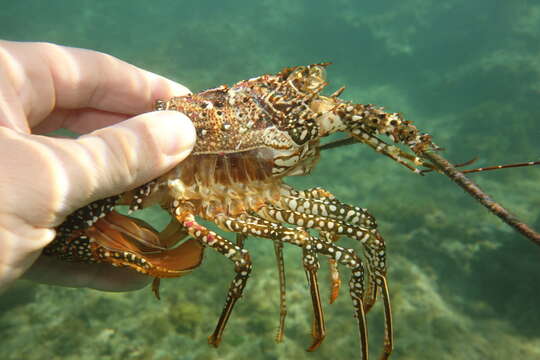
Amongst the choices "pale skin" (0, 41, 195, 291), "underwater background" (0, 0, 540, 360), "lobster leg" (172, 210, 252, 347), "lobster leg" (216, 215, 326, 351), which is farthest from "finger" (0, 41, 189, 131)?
"underwater background" (0, 0, 540, 360)

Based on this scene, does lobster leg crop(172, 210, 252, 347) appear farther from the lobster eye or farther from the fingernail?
the lobster eye

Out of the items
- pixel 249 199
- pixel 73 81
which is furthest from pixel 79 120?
pixel 249 199

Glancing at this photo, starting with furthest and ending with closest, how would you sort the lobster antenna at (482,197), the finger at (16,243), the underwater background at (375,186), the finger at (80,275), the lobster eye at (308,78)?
1. the underwater background at (375,186)
2. the finger at (80,275)
3. the lobster eye at (308,78)
4. the finger at (16,243)
5. the lobster antenna at (482,197)

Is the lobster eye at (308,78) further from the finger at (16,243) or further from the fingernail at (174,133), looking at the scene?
the finger at (16,243)

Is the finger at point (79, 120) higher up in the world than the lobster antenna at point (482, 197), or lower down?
lower down

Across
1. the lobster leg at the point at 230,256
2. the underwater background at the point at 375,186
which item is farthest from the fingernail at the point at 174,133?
the underwater background at the point at 375,186

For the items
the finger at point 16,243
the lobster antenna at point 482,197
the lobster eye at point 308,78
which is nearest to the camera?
the lobster antenna at point 482,197

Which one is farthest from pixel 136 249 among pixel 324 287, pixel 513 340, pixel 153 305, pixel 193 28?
pixel 193 28

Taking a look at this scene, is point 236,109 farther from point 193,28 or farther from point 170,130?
point 193,28
